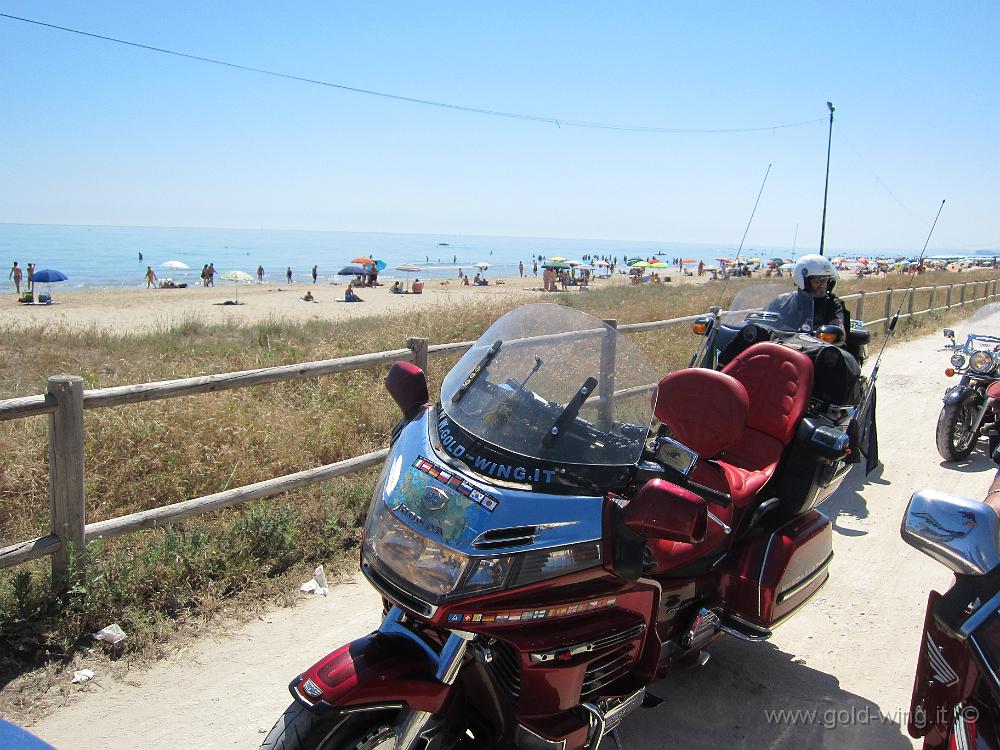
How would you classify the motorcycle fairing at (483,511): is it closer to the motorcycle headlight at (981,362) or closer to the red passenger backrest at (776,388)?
the red passenger backrest at (776,388)

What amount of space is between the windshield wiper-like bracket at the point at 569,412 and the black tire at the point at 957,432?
6.04 metres

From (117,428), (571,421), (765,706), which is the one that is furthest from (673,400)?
(117,428)

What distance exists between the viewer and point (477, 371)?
109 inches

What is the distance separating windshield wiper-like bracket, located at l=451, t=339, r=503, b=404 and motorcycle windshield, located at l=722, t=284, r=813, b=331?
13.2 ft

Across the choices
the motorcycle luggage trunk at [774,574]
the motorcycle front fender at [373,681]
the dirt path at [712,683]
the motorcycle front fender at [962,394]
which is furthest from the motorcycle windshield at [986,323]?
the motorcycle front fender at [373,681]

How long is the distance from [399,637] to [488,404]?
81 centimetres

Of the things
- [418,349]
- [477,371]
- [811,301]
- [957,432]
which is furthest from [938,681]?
[957,432]

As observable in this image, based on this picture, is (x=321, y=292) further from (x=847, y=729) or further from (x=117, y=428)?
(x=847, y=729)

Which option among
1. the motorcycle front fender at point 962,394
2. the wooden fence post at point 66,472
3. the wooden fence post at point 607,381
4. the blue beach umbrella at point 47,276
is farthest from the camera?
the blue beach umbrella at point 47,276

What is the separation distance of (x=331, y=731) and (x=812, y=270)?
18.4ft

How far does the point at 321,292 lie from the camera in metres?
41.7

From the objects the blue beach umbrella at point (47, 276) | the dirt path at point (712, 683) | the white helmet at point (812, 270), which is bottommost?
the blue beach umbrella at point (47, 276)

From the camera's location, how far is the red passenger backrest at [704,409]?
2.85 meters

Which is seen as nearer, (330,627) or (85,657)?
(85,657)
